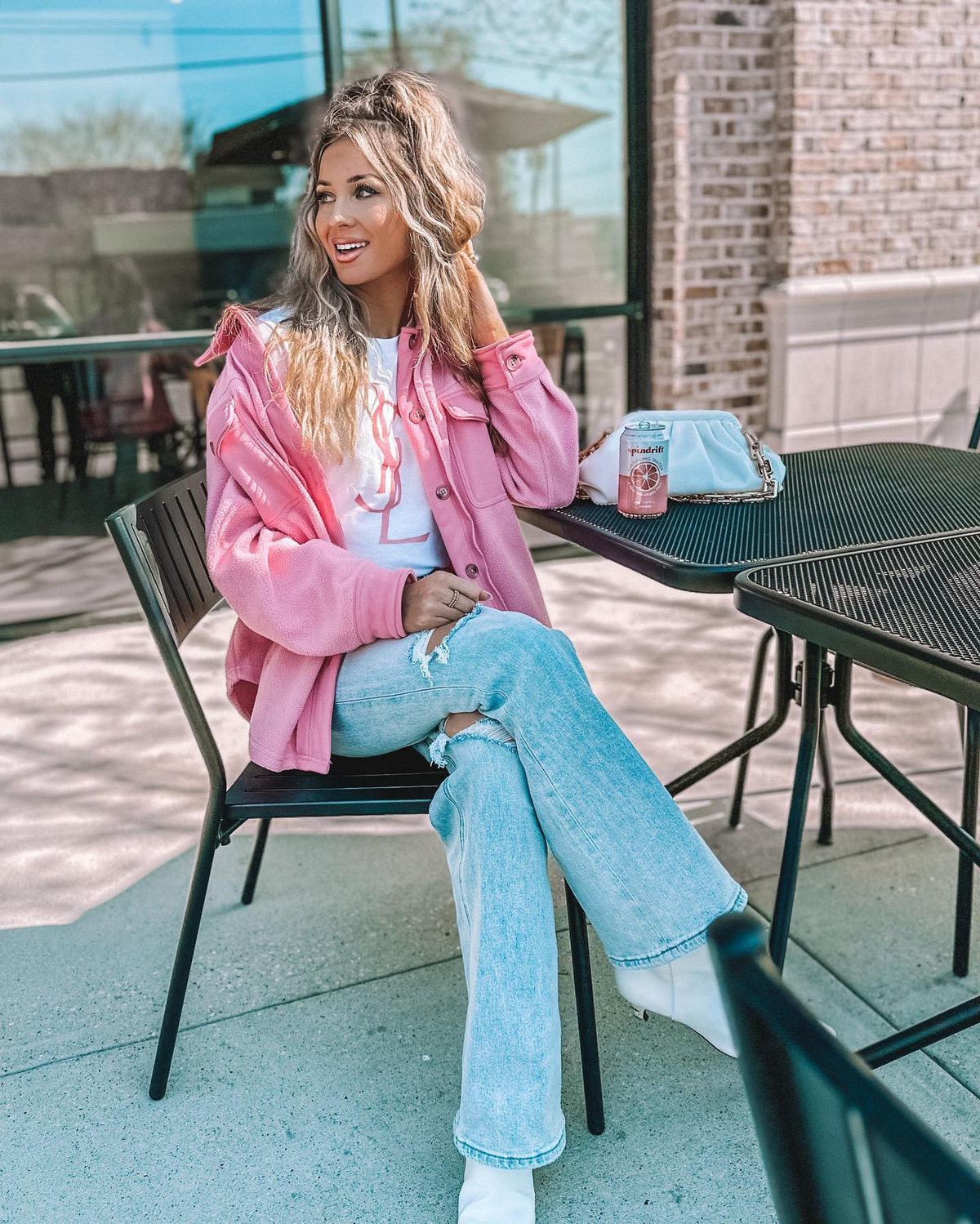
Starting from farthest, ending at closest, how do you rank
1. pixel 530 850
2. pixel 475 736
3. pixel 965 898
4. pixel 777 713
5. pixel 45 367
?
pixel 45 367, pixel 777 713, pixel 965 898, pixel 475 736, pixel 530 850

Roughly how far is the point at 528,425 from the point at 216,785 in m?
0.95

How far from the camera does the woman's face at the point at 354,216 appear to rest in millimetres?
2088

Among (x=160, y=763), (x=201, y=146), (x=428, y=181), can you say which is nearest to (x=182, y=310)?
(x=201, y=146)

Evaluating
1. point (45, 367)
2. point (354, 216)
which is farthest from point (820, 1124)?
point (45, 367)

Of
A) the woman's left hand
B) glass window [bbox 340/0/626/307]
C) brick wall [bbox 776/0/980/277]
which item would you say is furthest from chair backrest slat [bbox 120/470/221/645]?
brick wall [bbox 776/0/980/277]

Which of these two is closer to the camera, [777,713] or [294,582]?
[294,582]

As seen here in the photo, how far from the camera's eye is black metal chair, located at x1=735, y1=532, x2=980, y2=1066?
1.34 meters

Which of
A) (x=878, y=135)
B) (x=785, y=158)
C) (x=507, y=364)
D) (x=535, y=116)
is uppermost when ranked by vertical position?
(x=535, y=116)

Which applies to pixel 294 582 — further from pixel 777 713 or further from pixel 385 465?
pixel 777 713

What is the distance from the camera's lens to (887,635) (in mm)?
1367

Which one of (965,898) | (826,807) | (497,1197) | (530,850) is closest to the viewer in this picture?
(497,1197)

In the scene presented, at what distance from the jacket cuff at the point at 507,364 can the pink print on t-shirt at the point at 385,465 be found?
260mm

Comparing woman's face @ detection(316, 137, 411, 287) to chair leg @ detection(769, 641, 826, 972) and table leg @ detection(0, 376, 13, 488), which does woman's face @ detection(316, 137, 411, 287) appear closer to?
chair leg @ detection(769, 641, 826, 972)

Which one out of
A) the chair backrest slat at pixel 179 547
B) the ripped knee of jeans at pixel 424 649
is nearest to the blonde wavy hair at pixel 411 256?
the chair backrest slat at pixel 179 547
